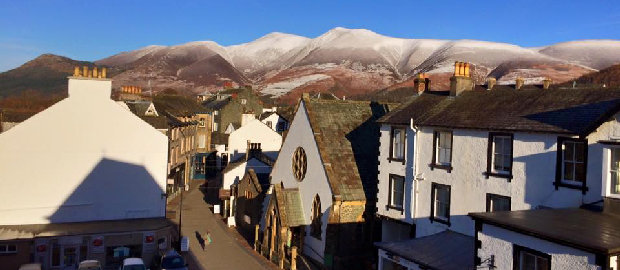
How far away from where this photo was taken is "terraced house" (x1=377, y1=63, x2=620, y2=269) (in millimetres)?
16812

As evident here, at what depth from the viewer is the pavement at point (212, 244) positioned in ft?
94.8

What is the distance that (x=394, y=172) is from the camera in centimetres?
2602

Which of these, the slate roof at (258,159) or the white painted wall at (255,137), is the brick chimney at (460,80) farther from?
the white painted wall at (255,137)

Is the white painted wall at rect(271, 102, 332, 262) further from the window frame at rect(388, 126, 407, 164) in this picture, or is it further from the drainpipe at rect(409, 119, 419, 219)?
the drainpipe at rect(409, 119, 419, 219)

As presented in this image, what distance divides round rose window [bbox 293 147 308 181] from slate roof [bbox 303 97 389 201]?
2180 mm

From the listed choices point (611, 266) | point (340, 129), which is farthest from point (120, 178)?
point (611, 266)

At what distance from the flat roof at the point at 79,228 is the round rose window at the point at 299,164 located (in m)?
8.54

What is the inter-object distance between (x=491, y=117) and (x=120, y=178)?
22.2 meters

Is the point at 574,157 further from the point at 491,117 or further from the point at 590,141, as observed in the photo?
the point at 491,117

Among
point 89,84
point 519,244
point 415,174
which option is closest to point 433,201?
point 415,174

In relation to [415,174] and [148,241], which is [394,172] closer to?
[415,174]

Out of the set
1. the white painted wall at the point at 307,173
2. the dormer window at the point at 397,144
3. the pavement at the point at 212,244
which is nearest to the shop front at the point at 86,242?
the pavement at the point at 212,244

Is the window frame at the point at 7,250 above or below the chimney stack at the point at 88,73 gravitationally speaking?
below

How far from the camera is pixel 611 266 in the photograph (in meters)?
11.3
